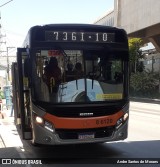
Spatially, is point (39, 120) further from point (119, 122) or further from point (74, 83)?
point (119, 122)

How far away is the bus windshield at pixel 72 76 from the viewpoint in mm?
8820

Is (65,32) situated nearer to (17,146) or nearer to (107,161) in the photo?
(107,161)

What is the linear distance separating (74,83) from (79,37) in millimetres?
1045

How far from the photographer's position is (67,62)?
352 inches

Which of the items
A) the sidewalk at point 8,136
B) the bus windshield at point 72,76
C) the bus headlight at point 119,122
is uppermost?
the bus windshield at point 72,76

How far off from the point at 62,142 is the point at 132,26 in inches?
1648

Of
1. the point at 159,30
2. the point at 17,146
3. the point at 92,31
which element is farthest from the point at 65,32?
the point at 159,30

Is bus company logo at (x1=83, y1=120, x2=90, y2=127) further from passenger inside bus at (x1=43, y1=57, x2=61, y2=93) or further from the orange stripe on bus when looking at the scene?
passenger inside bus at (x1=43, y1=57, x2=61, y2=93)

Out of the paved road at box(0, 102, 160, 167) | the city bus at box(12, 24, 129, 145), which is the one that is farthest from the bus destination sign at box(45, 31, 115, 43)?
the paved road at box(0, 102, 160, 167)

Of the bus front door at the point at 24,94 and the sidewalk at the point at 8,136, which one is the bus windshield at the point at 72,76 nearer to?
the bus front door at the point at 24,94

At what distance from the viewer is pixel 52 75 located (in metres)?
8.87

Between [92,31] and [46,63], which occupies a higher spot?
[92,31]

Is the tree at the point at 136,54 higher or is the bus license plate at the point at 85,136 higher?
the tree at the point at 136,54

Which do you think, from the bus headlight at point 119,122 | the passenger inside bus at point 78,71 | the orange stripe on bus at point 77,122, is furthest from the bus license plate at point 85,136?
the passenger inside bus at point 78,71
